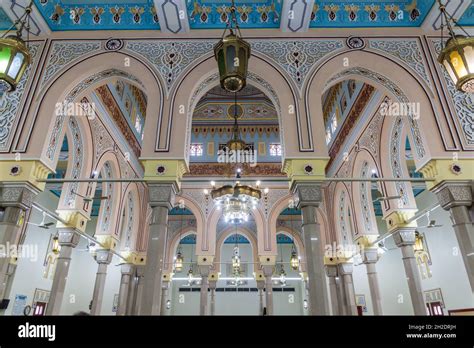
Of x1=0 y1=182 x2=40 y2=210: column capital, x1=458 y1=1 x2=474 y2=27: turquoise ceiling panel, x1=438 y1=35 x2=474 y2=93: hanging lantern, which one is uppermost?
x1=458 y1=1 x2=474 y2=27: turquoise ceiling panel

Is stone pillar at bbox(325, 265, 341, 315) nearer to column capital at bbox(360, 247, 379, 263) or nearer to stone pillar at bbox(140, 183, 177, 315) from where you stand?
column capital at bbox(360, 247, 379, 263)

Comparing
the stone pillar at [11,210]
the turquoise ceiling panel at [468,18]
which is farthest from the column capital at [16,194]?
the turquoise ceiling panel at [468,18]

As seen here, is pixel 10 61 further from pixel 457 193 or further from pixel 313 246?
pixel 457 193

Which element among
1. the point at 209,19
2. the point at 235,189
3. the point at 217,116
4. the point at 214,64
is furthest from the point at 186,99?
the point at 217,116

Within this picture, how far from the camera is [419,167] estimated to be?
17.9 feet

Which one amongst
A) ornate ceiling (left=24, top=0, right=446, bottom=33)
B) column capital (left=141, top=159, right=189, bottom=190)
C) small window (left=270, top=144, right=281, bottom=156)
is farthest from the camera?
small window (left=270, top=144, right=281, bottom=156)

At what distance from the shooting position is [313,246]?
482cm

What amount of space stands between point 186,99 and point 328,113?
23.3 feet

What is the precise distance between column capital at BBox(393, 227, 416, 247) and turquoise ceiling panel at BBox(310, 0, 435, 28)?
14.3ft

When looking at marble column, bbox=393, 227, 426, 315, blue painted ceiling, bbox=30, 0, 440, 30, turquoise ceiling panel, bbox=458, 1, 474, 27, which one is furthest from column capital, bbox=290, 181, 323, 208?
turquoise ceiling panel, bbox=458, 1, 474, 27

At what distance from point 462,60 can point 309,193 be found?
8.50 ft

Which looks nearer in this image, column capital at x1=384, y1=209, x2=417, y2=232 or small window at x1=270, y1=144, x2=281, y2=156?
column capital at x1=384, y1=209, x2=417, y2=232

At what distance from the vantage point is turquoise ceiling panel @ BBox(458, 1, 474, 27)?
5922 millimetres

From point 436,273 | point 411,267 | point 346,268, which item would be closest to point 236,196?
point 411,267
